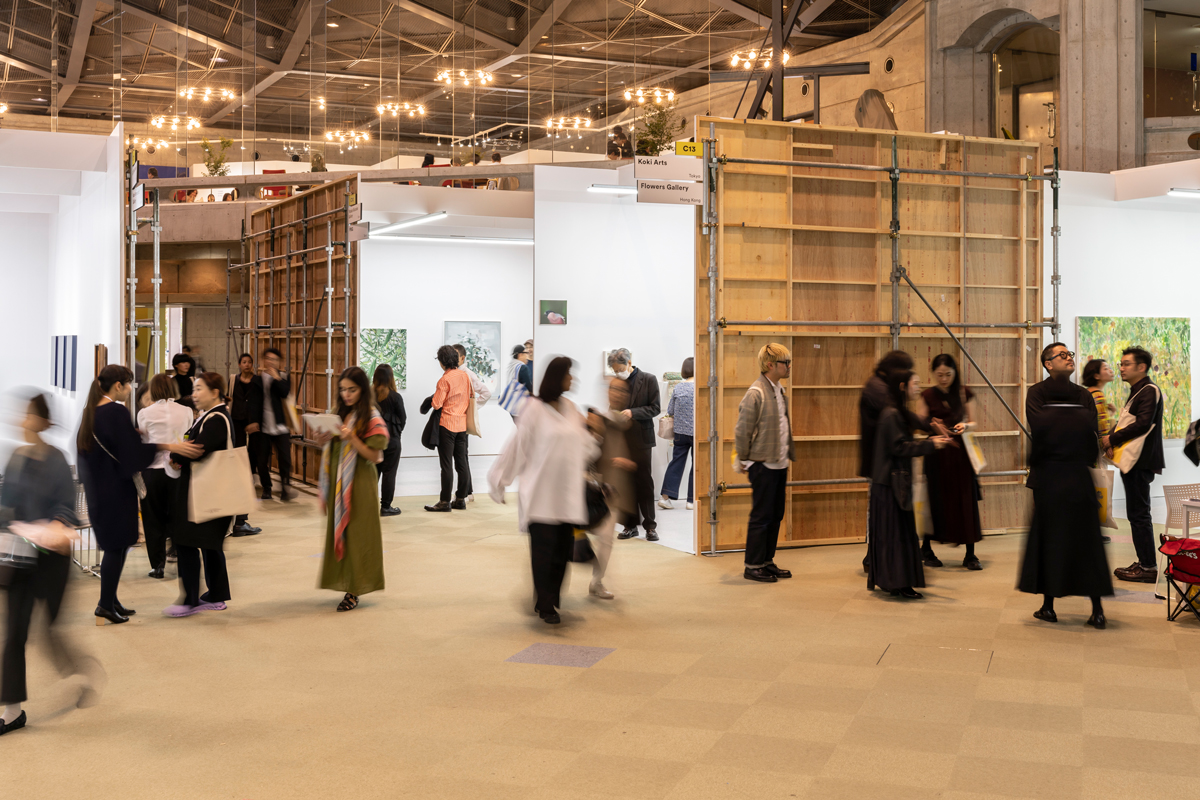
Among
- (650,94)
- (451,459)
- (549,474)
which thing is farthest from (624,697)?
(650,94)

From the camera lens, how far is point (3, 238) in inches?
479

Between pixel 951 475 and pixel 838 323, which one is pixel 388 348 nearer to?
pixel 838 323

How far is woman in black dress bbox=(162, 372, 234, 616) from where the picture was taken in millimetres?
6117

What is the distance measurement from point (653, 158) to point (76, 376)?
631cm

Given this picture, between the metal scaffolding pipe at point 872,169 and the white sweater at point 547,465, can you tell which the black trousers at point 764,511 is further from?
the metal scaffolding pipe at point 872,169

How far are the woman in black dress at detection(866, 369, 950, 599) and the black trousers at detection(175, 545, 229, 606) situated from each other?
4.20 meters

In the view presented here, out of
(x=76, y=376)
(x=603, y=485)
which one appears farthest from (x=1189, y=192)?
(x=76, y=376)

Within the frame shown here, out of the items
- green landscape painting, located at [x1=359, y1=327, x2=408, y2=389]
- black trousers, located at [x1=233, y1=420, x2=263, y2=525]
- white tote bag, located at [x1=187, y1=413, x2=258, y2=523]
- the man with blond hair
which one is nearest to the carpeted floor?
the man with blond hair

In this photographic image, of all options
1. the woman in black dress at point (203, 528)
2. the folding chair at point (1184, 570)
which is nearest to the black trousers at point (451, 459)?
the woman in black dress at point (203, 528)

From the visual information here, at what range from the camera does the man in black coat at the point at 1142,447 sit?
7.07 metres

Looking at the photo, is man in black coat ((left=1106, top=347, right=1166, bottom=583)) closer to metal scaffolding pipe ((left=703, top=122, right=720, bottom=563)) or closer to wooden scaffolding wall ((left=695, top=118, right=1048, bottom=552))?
wooden scaffolding wall ((left=695, top=118, right=1048, bottom=552))

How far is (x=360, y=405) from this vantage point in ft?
20.7

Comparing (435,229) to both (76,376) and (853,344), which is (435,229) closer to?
(76,376)

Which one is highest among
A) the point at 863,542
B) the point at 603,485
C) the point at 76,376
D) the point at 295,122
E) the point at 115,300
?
the point at 295,122
